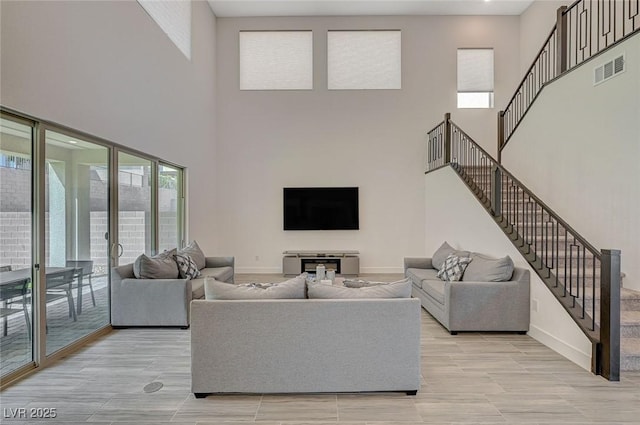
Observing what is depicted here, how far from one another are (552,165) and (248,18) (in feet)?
22.2

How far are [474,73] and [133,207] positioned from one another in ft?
24.5

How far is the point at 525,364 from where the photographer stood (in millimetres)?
3377

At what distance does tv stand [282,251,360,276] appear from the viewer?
764cm

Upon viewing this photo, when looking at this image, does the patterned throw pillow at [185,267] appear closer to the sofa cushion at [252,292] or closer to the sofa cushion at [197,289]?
the sofa cushion at [197,289]

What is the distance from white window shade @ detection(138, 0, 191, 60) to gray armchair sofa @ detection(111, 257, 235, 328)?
3.63 m

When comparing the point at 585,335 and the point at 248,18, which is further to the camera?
the point at 248,18

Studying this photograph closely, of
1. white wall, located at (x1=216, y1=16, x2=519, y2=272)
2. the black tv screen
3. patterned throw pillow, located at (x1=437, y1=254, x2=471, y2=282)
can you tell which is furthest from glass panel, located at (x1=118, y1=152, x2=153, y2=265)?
patterned throw pillow, located at (x1=437, y1=254, x2=471, y2=282)

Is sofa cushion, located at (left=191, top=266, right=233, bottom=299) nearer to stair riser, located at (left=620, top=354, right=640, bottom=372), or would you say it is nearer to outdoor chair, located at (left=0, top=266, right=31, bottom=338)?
outdoor chair, located at (left=0, top=266, right=31, bottom=338)

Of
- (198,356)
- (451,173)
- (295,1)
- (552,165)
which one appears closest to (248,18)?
(295,1)

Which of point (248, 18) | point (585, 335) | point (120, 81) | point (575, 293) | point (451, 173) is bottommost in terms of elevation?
point (585, 335)

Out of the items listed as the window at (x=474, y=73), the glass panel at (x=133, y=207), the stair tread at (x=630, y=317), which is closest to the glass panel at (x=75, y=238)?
the glass panel at (x=133, y=207)

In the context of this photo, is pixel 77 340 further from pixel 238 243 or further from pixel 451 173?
pixel 451 173

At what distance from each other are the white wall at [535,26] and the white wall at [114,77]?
682 cm

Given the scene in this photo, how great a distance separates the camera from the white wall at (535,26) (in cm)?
718
